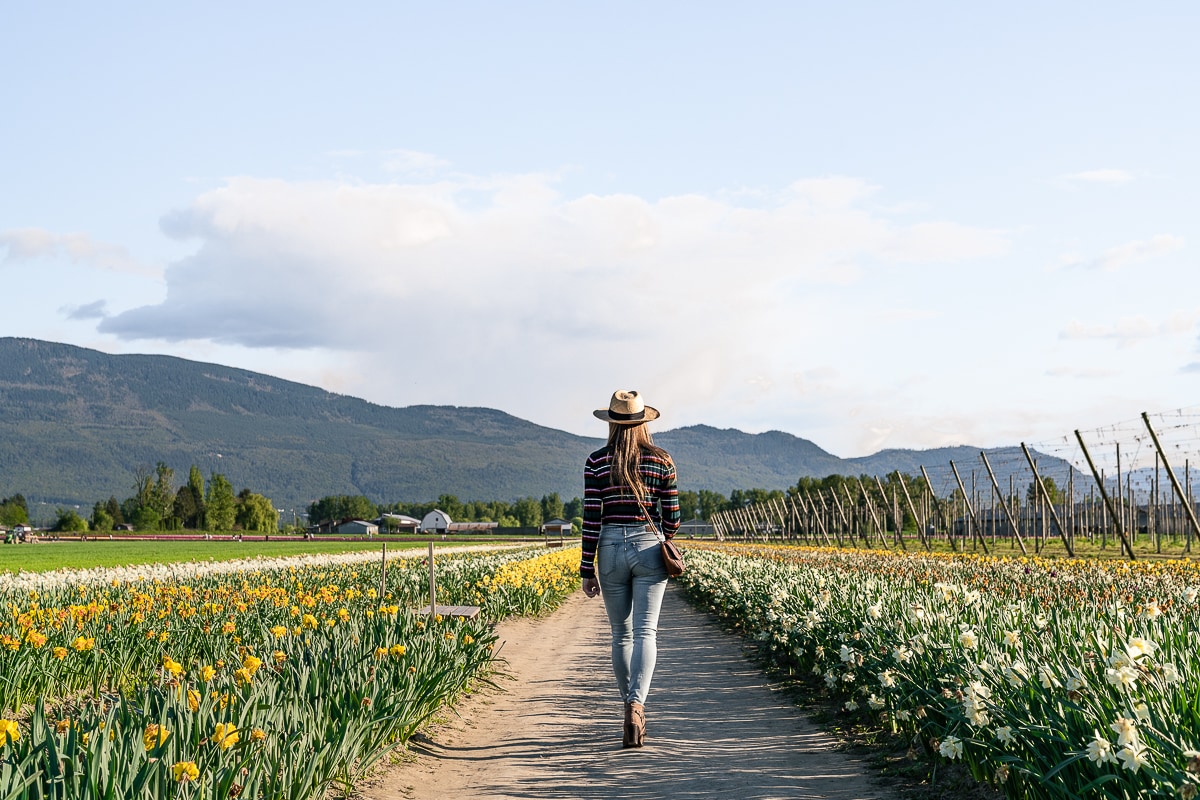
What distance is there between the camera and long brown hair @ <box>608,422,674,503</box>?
671 centimetres

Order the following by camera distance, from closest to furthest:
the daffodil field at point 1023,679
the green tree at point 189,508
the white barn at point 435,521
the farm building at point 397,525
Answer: the daffodil field at point 1023,679 → the green tree at point 189,508 → the white barn at point 435,521 → the farm building at point 397,525

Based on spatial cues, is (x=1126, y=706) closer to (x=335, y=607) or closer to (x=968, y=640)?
(x=968, y=640)

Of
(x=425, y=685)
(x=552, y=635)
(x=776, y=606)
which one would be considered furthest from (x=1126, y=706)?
(x=552, y=635)

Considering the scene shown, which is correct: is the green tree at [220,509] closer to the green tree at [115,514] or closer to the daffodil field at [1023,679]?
the green tree at [115,514]

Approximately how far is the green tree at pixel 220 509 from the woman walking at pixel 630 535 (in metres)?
123

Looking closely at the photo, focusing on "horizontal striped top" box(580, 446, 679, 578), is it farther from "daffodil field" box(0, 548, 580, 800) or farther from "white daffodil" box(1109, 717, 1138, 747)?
"white daffodil" box(1109, 717, 1138, 747)

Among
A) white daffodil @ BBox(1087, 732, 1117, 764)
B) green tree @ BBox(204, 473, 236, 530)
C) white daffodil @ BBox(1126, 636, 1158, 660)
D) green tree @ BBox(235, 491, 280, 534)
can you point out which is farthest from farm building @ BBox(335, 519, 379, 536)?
white daffodil @ BBox(1087, 732, 1117, 764)

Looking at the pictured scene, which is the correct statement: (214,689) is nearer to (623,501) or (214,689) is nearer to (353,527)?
(623,501)

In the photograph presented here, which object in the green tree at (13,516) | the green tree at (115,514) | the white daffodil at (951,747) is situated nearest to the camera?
the white daffodil at (951,747)

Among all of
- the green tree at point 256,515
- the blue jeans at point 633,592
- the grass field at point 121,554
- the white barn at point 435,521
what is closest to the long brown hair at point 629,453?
the blue jeans at point 633,592

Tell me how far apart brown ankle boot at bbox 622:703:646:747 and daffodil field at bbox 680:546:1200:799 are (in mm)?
1480

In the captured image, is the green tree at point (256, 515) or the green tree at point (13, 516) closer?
the green tree at point (256, 515)

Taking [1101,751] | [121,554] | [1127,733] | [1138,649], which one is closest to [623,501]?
[1138,649]

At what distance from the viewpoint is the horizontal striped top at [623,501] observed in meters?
6.71
